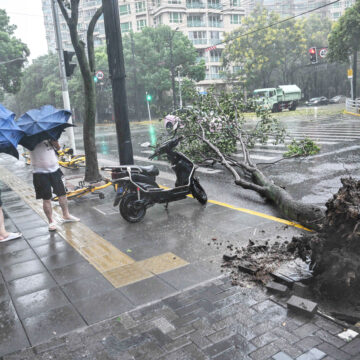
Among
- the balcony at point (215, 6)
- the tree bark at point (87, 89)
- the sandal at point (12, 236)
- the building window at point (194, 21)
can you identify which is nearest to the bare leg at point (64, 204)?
the sandal at point (12, 236)

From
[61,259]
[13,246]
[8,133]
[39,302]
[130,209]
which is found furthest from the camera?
[130,209]

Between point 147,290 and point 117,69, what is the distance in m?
4.83

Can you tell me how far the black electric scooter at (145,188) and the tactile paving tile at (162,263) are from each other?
5.53 ft

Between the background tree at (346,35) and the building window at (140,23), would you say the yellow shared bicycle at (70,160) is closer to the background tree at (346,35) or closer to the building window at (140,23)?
the background tree at (346,35)

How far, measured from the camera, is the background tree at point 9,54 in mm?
33594

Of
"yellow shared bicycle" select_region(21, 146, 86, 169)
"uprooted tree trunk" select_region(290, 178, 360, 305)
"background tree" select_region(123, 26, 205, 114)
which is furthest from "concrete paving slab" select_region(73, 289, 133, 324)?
"background tree" select_region(123, 26, 205, 114)

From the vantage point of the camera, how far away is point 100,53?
49.5 m

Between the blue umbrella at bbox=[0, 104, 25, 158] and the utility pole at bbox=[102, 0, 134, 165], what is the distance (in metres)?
2.53

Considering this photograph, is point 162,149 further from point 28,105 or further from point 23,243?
point 28,105

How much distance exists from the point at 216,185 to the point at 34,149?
4.60 m

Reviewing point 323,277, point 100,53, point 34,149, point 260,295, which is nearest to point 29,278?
point 34,149

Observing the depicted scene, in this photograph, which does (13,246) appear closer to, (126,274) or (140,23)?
(126,274)

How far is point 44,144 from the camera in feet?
20.4

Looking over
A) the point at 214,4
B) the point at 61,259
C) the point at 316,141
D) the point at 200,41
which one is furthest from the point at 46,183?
the point at 214,4
